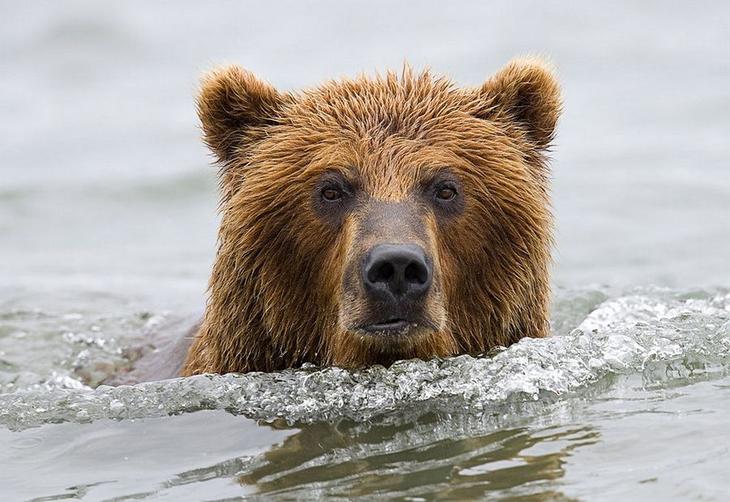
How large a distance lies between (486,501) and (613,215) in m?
10.1

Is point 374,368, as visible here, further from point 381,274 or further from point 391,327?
point 381,274

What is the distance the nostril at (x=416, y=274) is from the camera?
6.17 meters

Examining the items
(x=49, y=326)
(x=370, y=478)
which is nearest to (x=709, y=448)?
(x=370, y=478)

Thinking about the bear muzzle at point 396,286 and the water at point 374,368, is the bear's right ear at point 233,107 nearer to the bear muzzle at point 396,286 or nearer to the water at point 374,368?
the water at point 374,368

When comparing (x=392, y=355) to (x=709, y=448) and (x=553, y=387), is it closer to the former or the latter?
(x=553, y=387)

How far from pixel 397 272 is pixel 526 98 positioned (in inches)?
70.4

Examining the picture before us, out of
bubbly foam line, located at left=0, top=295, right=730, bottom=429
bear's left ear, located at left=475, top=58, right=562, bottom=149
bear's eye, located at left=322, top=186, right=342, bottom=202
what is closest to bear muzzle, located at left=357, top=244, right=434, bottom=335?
bubbly foam line, located at left=0, top=295, right=730, bottom=429

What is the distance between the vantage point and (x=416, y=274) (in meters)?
6.19

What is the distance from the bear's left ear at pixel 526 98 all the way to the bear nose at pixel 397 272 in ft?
4.90

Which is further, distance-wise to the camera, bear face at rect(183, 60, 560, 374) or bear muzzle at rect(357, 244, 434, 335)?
bear face at rect(183, 60, 560, 374)

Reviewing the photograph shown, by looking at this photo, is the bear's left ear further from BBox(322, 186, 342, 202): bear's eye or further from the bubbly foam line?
the bubbly foam line

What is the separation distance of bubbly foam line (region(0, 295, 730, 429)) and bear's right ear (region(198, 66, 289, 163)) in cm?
131

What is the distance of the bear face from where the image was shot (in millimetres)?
6746

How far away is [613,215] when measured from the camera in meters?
15.3
